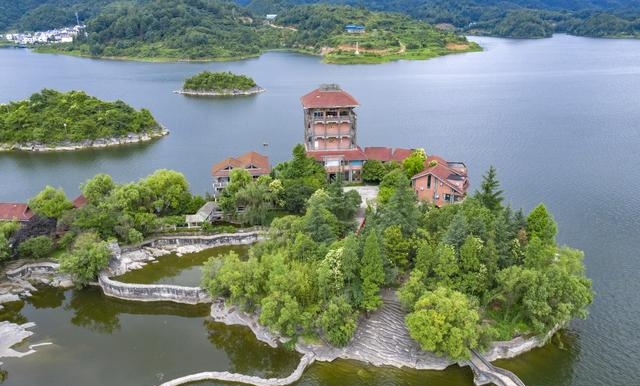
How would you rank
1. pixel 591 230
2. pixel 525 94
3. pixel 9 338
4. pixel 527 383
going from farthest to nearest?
pixel 525 94 → pixel 591 230 → pixel 9 338 → pixel 527 383

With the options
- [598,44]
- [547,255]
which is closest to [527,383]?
[547,255]

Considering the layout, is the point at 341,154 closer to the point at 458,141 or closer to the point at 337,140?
the point at 337,140

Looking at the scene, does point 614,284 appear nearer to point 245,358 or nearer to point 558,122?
point 245,358

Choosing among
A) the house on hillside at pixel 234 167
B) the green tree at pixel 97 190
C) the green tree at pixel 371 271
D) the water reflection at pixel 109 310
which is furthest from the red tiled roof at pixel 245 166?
the green tree at pixel 371 271

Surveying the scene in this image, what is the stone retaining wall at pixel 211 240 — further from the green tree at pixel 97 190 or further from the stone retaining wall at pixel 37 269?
the stone retaining wall at pixel 37 269

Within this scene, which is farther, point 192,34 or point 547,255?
point 192,34

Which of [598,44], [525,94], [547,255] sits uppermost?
[598,44]

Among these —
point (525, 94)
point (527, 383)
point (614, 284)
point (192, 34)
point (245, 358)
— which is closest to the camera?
point (527, 383)
